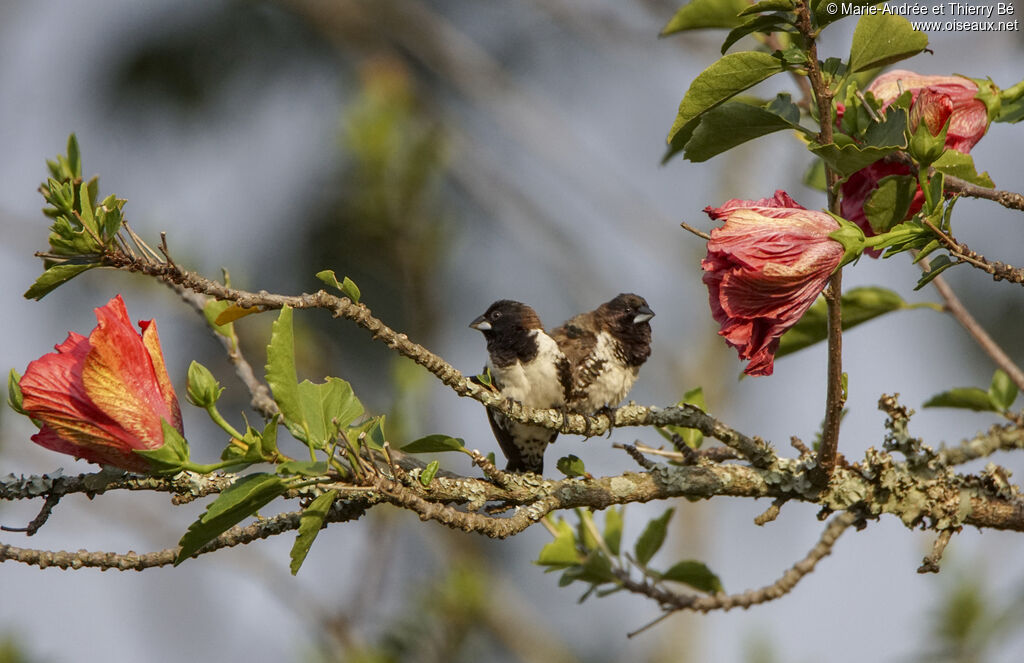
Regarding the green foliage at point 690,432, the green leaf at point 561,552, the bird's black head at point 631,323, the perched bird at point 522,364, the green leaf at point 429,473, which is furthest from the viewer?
the bird's black head at point 631,323

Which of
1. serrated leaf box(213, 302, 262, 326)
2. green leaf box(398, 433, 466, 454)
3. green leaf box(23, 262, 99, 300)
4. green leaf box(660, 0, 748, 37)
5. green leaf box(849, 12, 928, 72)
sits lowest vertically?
green leaf box(398, 433, 466, 454)

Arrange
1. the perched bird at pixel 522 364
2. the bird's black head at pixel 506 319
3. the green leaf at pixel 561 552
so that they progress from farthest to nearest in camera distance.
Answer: the bird's black head at pixel 506 319 < the perched bird at pixel 522 364 < the green leaf at pixel 561 552

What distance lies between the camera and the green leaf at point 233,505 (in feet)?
4.95

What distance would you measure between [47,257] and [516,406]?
0.93m

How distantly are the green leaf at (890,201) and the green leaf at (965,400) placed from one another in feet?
2.69

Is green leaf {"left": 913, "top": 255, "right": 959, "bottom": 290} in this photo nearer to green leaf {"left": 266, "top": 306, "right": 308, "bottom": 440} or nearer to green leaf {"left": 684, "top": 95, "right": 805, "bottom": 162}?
green leaf {"left": 684, "top": 95, "right": 805, "bottom": 162}

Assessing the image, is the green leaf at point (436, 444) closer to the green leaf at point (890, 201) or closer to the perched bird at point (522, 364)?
the green leaf at point (890, 201)

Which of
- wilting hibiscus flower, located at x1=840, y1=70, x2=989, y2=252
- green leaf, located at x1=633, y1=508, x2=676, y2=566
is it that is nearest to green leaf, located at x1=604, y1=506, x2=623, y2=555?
green leaf, located at x1=633, y1=508, x2=676, y2=566

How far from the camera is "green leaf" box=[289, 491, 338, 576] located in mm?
1601

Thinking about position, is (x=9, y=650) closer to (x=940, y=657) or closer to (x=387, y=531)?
(x=387, y=531)

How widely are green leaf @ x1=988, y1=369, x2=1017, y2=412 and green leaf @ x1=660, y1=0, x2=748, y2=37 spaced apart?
1061 millimetres

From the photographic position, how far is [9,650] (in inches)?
149

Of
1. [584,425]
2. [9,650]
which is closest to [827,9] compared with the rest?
[584,425]

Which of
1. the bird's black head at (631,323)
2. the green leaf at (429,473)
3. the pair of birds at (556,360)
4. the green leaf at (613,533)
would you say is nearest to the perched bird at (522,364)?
the pair of birds at (556,360)
